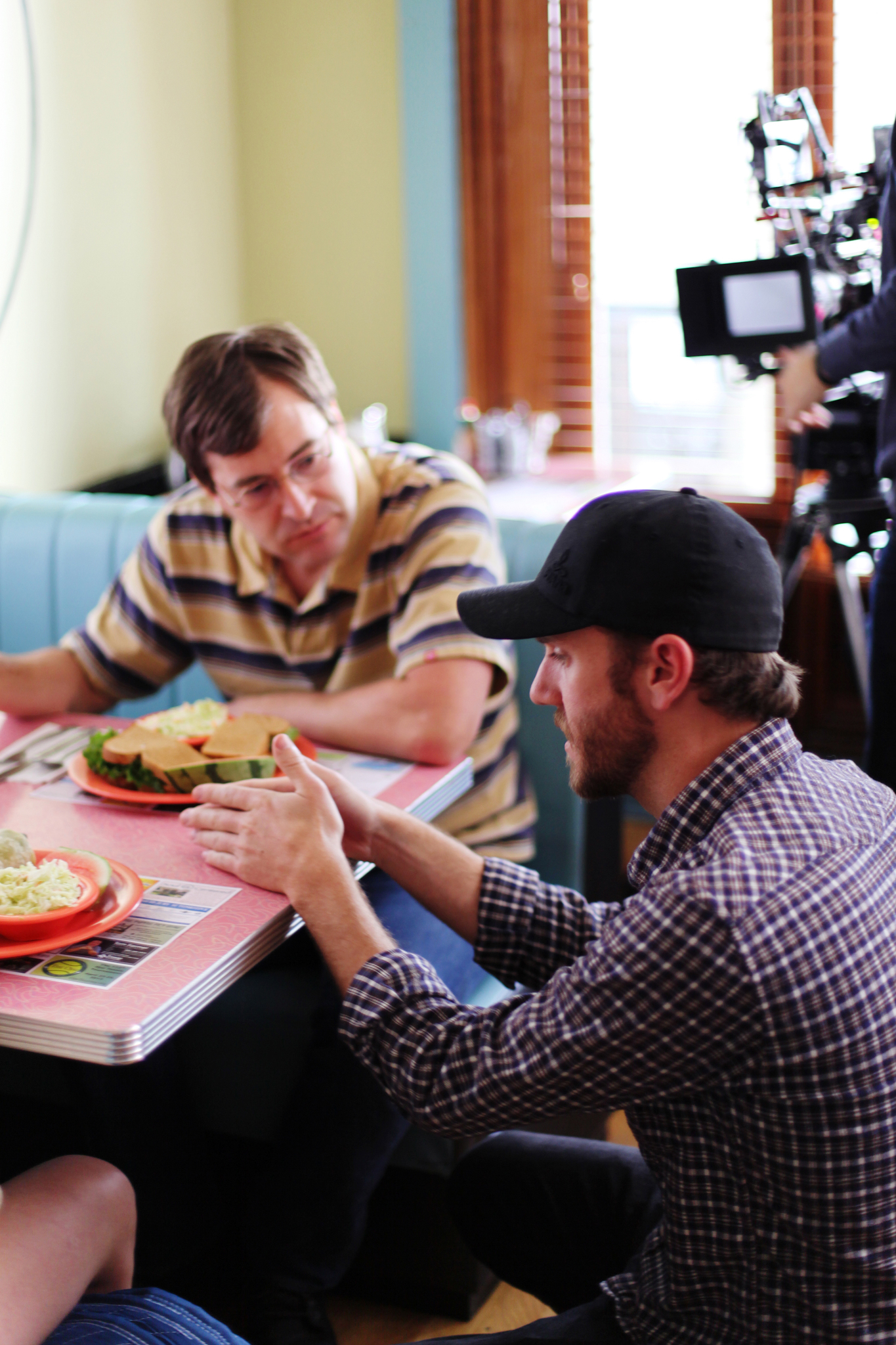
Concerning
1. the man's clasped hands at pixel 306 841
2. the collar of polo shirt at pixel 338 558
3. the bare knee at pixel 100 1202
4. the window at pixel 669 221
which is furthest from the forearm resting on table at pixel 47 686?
the window at pixel 669 221

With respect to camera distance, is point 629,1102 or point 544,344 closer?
point 629,1102

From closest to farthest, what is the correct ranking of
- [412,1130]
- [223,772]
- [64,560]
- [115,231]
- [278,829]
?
[278,829], [223,772], [412,1130], [64,560], [115,231]

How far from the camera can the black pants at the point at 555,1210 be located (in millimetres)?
1242

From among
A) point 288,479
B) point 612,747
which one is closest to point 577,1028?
point 612,747

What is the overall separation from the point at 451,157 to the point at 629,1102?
114 inches

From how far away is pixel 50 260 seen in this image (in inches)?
109

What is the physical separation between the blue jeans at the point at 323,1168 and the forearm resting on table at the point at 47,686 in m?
0.59

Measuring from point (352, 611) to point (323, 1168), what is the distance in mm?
725

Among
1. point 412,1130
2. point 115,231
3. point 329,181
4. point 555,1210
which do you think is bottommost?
point 412,1130

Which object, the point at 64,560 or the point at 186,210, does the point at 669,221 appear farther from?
the point at 64,560

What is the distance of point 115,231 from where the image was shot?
297 centimetres

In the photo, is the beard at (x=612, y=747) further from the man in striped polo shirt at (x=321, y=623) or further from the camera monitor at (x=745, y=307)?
the camera monitor at (x=745, y=307)

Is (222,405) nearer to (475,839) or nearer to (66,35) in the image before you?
(475,839)

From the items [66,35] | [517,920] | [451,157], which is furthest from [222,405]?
[451,157]
